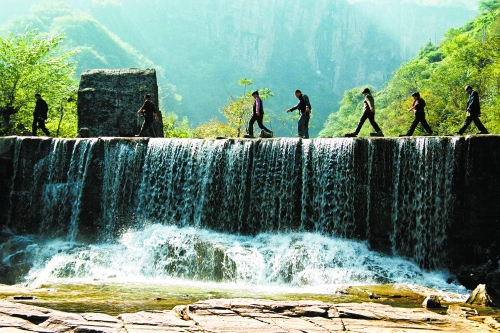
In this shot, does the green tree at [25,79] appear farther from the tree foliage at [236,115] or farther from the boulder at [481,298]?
the boulder at [481,298]

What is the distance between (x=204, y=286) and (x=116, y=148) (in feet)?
19.8

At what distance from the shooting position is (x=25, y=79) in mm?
23484

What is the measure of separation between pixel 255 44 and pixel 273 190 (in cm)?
14188

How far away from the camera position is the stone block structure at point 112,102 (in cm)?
2005

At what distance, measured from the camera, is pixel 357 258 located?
512 inches

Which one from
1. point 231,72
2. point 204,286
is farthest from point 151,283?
point 231,72

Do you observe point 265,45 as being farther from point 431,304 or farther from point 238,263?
point 431,304

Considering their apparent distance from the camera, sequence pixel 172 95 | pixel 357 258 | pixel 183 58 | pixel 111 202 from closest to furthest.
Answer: pixel 357 258 → pixel 111 202 → pixel 172 95 → pixel 183 58

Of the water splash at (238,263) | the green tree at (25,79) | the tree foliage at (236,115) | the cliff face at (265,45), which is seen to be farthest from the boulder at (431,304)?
the cliff face at (265,45)

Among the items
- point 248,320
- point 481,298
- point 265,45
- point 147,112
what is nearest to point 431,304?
point 481,298

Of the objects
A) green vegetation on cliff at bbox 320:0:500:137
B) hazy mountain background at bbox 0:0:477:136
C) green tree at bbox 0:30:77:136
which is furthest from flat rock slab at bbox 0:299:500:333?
hazy mountain background at bbox 0:0:477:136

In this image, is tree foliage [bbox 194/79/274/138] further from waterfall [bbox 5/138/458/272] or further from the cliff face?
the cliff face

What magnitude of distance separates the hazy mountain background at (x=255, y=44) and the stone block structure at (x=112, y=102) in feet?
350

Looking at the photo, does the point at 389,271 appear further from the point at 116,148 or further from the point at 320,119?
the point at 320,119
